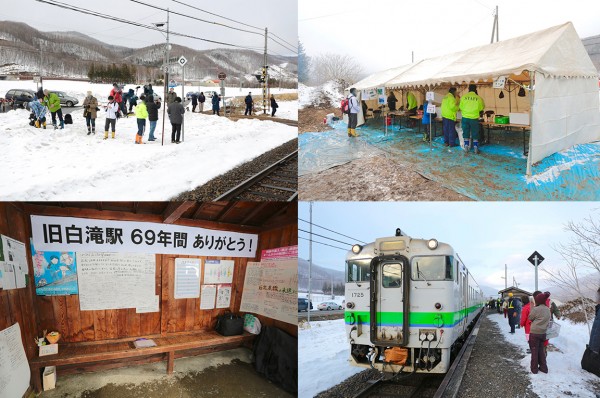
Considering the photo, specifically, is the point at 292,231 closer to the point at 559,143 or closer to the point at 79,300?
the point at 79,300

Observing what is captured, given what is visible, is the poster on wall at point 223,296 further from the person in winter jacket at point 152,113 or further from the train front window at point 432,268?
the person in winter jacket at point 152,113

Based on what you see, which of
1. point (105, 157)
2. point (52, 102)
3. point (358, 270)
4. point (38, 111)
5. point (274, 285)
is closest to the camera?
point (358, 270)

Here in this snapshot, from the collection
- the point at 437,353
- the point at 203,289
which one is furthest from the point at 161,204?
the point at 437,353

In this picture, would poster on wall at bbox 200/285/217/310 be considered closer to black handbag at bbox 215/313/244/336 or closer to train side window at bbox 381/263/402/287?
black handbag at bbox 215/313/244/336

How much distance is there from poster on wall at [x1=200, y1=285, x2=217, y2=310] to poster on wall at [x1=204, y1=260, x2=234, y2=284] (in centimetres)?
8

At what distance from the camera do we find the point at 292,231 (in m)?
4.71

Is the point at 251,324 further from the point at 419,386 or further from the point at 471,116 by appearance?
the point at 471,116

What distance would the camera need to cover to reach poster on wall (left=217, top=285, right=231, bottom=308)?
5.21 metres

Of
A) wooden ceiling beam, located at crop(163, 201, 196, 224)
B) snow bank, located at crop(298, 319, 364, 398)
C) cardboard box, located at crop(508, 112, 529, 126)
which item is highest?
cardboard box, located at crop(508, 112, 529, 126)

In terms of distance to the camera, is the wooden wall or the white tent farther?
the white tent

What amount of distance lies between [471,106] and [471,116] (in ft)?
0.66

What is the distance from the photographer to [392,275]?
4.48 meters

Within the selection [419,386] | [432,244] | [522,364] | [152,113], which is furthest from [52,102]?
[522,364]

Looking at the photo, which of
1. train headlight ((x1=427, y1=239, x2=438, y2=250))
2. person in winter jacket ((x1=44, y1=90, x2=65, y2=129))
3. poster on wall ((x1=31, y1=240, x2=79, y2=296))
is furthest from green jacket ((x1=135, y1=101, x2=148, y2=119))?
train headlight ((x1=427, y1=239, x2=438, y2=250))
